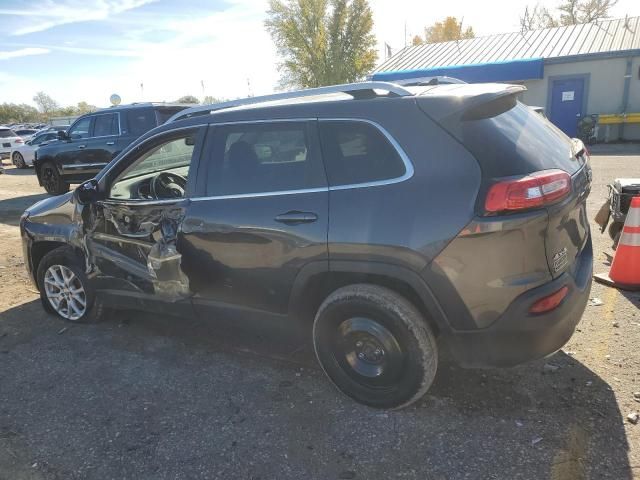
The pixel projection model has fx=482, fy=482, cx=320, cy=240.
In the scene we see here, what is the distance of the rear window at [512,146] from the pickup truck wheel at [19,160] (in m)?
21.0

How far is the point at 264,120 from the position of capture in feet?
10.1

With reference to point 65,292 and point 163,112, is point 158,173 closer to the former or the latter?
point 65,292

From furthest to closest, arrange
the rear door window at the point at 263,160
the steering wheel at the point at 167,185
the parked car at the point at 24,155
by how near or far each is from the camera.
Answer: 1. the parked car at the point at 24,155
2. the steering wheel at the point at 167,185
3. the rear door window at the point at 263,160

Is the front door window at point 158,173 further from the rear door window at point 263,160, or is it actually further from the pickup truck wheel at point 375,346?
the pickup truck wheel at point 375,346

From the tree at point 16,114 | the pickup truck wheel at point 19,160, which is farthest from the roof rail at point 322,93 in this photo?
the tree at point 16,114

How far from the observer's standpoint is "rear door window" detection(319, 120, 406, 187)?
8.62 ft

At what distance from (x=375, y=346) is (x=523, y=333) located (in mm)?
815

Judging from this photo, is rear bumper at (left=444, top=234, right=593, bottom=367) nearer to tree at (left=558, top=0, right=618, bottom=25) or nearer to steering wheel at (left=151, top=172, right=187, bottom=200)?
steering wheel at (left=151, top=172, right=187, bottom=200)

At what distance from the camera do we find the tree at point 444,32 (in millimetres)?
48491

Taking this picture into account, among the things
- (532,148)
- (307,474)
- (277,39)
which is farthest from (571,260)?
(277,39)

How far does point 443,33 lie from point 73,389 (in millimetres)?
53261

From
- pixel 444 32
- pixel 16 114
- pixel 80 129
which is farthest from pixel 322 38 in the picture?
pixel 16 114

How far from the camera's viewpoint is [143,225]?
3562mm

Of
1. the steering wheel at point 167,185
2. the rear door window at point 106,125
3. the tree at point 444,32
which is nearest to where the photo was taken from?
the steering wheel at point 167,185
